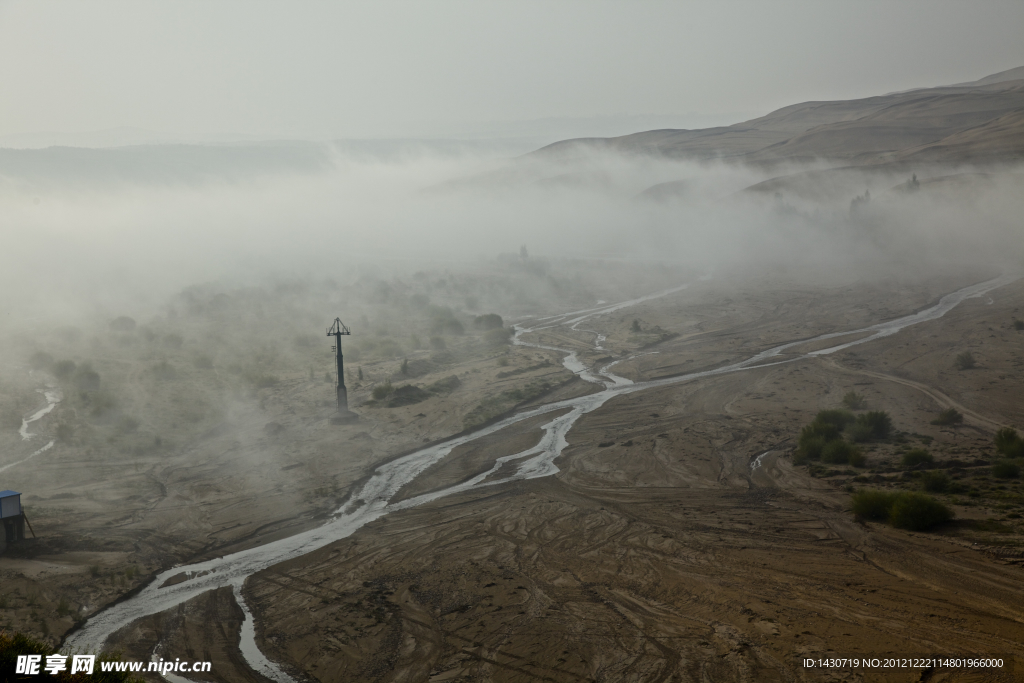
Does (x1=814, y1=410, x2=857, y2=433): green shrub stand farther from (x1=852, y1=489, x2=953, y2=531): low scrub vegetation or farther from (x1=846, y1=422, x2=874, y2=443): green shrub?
(x1=852, y1=489, x2=953, y2=531): low scrub vegetation

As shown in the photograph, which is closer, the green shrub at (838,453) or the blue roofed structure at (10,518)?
the blue roofed structure at (10,518)

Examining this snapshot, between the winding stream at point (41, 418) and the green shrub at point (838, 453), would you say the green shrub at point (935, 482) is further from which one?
the winding stream at point (41, 418)

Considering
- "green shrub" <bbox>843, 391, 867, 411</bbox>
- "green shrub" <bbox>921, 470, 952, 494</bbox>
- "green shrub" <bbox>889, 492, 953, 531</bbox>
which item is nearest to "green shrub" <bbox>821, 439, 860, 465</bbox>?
"green shrub" <bbox>921, 470, 952, 494</bbox>

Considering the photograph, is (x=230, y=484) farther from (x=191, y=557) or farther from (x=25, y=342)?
(x=25, y=342)

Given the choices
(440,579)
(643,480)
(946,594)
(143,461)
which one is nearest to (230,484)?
(143,461)

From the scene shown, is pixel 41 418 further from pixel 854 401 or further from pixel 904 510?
pixel 854 401

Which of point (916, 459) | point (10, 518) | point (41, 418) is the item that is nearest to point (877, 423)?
point (916, 459)

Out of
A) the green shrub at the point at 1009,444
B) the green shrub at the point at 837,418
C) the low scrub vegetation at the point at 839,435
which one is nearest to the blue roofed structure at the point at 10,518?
the low scrub vegetation at the point at 839,435

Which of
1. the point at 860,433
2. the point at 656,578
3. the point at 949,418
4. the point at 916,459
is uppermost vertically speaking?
the point at 916,459
